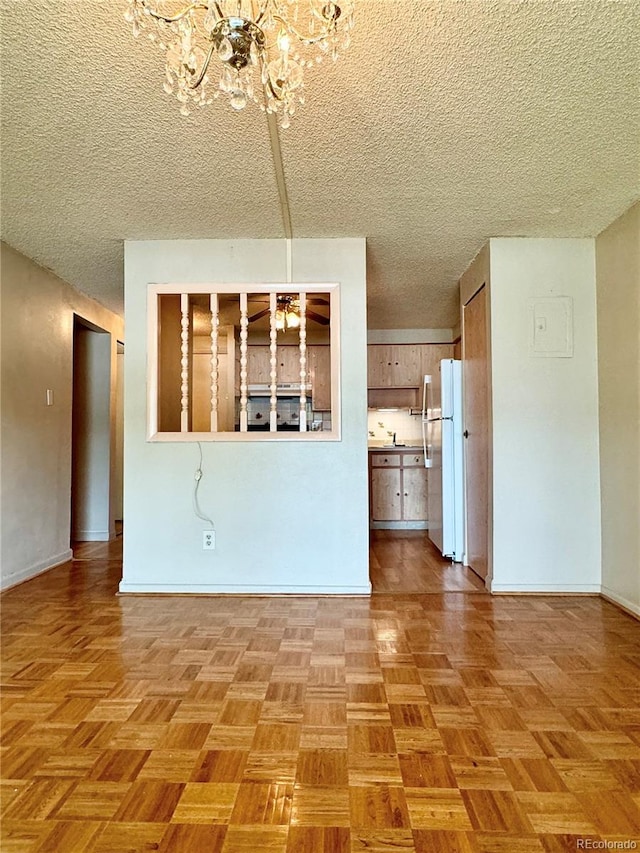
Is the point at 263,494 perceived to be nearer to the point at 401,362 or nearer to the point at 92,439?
the point at 92,439

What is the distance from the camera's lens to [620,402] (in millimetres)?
2928

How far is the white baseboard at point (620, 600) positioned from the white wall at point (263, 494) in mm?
1430

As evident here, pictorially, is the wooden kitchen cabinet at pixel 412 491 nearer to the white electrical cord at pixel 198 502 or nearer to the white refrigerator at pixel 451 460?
the white refrigerator at pixel 451 460

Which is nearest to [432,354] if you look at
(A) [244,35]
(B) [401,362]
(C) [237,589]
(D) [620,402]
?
(B) [401,362]

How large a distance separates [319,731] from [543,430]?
234 centimetres

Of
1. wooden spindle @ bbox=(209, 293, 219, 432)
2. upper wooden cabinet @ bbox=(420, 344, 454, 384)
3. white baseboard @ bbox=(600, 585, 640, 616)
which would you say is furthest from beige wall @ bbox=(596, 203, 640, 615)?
upper wooden cabinet @ bbox=(420, 344, 454, 384)

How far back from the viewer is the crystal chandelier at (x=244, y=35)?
4.33ft

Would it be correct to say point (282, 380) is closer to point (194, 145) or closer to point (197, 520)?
point (197, 520)

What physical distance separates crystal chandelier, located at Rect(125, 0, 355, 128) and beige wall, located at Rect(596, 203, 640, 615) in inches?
83.0

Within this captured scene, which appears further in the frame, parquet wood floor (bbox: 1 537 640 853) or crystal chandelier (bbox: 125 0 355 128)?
crystal chandelier (bbox: 125 0 355 128)

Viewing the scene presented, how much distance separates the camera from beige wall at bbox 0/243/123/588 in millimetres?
3357

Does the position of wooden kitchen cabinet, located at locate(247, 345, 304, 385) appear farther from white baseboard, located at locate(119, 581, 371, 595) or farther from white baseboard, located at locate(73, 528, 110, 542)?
white baseboard, located at locate(119, 581, 371, 595)

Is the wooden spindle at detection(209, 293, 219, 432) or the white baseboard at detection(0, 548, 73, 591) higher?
the wooden spindle at detection(209, 293, 219, 432)

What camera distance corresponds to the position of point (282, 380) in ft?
20.0
